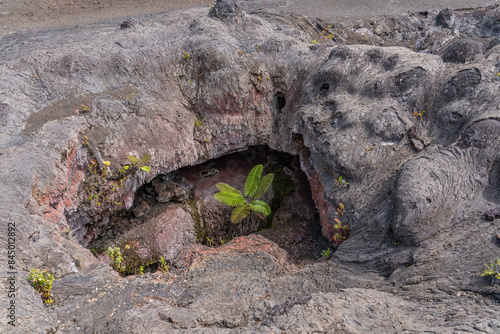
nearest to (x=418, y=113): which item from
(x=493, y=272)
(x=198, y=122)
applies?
(x=493, y=272)

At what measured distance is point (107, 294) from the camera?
5.80m

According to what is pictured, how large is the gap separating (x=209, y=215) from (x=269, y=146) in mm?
3344

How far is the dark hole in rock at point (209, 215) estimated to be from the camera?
396 inches

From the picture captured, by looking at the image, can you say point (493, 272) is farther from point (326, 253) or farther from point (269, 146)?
point (269, 146)

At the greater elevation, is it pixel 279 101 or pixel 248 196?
pixel 279 101

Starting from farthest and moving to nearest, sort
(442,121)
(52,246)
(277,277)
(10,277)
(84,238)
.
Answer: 1. (84,238)
2. (442,121)
3. (277,277)
4. (52,246)
5. (10,277)

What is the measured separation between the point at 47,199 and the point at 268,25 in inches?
374

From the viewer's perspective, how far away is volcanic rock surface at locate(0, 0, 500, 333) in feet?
17.8

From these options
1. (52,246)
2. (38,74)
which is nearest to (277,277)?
(52,246)

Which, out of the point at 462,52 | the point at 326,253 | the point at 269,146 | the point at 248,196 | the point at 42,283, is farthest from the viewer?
the point at 269,146

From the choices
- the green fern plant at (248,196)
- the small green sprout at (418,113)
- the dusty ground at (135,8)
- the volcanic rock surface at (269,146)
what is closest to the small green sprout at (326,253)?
the volcanic rock surface at (269,146)

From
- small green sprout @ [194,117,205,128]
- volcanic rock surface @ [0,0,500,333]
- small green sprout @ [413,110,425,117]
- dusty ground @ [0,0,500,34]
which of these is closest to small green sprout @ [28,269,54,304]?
volcanic rock surface @ [0,0,500,333]

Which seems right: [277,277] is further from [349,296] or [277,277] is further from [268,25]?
[268,25]

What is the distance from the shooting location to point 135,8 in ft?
50.0
